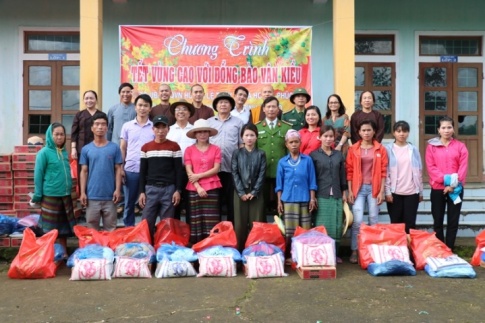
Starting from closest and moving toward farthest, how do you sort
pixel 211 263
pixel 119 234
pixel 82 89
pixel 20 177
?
pixel 211 263
pixel 119 234
pixel 20 177
pixel 82 89

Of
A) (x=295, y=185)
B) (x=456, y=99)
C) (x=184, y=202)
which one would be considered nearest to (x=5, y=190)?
(x=184, y=202)

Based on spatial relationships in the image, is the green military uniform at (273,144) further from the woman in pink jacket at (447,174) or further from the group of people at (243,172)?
the woman in pink jacket at (447,174)

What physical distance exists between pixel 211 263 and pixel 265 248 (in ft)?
1.95

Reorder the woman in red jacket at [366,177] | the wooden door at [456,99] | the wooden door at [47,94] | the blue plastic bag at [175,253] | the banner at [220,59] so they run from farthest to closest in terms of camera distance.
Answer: the wooden door at [456,99]
the wooden door at [47,94]
the banner at [220,59]
the woman in red jacket at [366,177]
the blue plastic bag at [175,253]

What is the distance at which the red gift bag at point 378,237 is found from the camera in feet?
17.5

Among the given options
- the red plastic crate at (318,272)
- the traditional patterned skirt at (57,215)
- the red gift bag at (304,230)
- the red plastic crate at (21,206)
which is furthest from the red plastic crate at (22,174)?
the red plastic crate at (318,272)

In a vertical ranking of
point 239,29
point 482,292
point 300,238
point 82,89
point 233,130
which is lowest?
point 482,292

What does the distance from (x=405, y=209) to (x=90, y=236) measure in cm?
359

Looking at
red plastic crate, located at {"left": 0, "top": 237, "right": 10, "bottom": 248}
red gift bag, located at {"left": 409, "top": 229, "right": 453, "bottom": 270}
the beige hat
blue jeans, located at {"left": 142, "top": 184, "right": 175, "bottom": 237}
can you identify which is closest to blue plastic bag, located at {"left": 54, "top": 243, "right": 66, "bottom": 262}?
blue jeans, located at {"left": 142, "top": 184, "right": 175, "bottom": 237}

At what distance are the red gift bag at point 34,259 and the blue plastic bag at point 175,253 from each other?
1101 millimetres

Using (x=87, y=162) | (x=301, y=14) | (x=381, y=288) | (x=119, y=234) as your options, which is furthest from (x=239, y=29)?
(x=381, y=288)

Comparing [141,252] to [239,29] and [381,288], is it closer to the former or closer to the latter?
[381,288]

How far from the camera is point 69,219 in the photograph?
5578mm

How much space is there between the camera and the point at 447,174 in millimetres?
5820
